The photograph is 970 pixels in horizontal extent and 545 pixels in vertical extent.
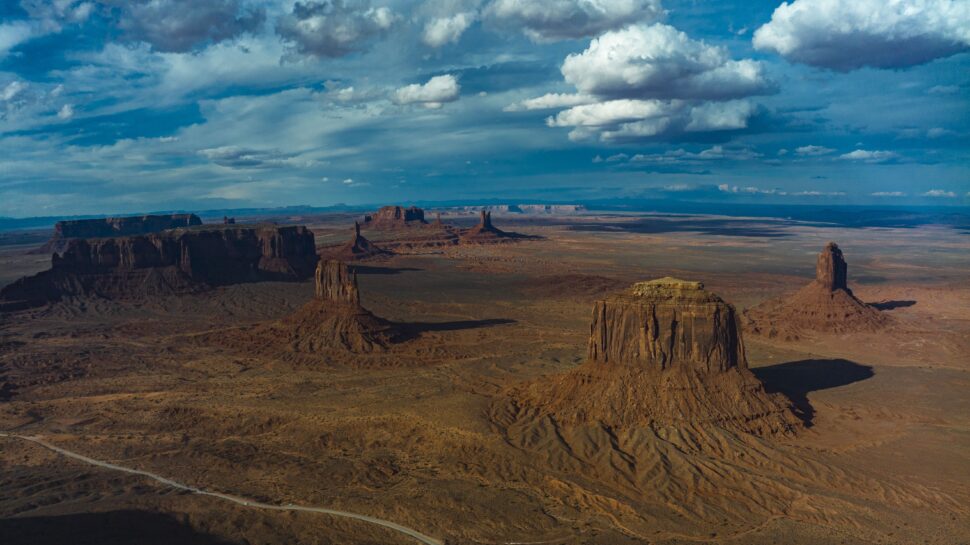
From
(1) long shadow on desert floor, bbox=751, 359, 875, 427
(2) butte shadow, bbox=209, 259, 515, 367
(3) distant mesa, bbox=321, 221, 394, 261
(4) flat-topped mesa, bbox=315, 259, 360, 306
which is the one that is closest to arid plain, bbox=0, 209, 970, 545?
(1) long shadow on desert floor, bbox=751, 359, 875, 427

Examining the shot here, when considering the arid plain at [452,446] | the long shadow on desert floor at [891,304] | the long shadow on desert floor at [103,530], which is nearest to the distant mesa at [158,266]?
the arid plain at [452,446]

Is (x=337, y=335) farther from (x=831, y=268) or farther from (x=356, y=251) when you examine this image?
(x=356, y=251)

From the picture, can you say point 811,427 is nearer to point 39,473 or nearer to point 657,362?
point 657,362

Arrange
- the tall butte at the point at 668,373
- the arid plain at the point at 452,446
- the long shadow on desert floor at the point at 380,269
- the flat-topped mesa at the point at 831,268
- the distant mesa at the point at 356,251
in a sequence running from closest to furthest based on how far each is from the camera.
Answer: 1. the arid plain at the point at 452,446
2. the tall butte at the point at 668,373
3. the flat-topped mesa at the point at 831,268
4. the long shadow on desert floor at the point at 380,269
5. the distant mesa at the point at 356,251

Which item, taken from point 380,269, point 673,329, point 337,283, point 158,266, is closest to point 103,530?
point 673,329

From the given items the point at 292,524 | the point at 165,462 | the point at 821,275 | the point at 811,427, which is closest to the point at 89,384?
the point at 165,462

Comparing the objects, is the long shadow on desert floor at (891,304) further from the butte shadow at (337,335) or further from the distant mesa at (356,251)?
the distant mesa at (356,251)

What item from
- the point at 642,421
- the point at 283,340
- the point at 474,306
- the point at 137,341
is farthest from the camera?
the point at 474,306
